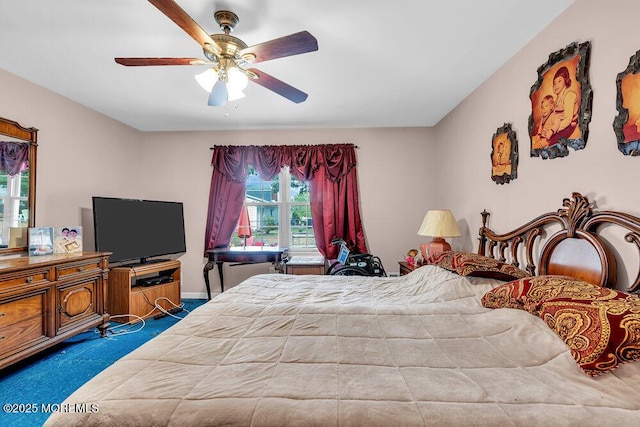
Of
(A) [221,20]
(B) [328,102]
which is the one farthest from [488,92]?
(A) [221,20]

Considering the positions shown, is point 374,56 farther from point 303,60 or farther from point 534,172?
point 534,172

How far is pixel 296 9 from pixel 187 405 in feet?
6.53

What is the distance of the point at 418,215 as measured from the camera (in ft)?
13.3

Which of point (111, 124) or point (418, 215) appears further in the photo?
point (418, 215)

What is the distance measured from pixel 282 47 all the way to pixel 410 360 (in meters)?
1.64

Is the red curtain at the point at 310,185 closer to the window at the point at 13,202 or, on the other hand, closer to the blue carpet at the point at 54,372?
the blue carpet at the point at 54,372

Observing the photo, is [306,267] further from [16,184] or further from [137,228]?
[16,184]

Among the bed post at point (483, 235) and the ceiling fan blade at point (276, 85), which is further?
the bed post at point (483, 235)

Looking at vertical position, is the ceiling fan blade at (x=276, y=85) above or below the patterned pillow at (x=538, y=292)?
above

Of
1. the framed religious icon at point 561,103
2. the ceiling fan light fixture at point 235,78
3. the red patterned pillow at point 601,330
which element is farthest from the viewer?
the ceiling fan light fixture at point 235,78

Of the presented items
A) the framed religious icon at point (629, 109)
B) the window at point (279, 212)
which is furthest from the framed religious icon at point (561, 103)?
the window at point (279, 212)

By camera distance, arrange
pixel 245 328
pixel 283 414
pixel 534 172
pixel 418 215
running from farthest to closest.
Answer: pixel 418 215 < pixel 534 172 < pixel 245 328 < pixel 283 414

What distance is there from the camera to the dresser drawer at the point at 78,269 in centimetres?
244

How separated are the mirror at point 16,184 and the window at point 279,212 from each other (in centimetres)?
221
